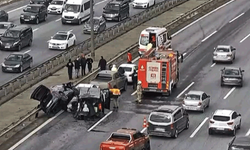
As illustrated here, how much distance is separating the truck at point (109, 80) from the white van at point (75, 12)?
81.3 feet

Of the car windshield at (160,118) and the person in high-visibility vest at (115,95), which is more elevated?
the car windshield at (160,118)

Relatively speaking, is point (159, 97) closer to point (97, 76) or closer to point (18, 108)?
point (97, 76)

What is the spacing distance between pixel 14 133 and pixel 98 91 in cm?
669

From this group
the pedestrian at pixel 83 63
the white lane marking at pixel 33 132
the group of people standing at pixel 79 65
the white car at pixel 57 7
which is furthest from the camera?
the white car at pixel 57 7

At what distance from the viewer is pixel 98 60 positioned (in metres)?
77.3

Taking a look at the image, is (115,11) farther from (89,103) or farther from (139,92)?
(89,103)

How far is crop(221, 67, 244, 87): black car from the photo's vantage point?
69.1 meters

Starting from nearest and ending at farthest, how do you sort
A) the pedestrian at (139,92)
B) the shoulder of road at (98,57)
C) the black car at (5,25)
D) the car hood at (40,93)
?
the car hood at (40,93) < the shoulder of road at (98,57) < the pedestrian at (139,92) < the black car at (5,25)

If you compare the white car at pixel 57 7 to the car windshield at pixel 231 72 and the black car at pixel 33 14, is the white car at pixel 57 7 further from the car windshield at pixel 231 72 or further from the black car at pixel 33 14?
the car windshield at pixel 231 72

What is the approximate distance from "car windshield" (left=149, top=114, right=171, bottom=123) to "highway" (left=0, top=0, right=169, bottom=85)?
56.9ft

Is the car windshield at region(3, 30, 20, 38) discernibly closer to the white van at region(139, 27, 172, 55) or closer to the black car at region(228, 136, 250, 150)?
the white van at region(139, 27, 172, 55)

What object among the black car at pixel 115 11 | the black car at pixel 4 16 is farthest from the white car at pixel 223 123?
the black car at pixel 4 16

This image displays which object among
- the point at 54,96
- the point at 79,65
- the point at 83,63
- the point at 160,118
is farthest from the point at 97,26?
the point at 160,118

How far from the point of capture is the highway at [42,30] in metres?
78.4
